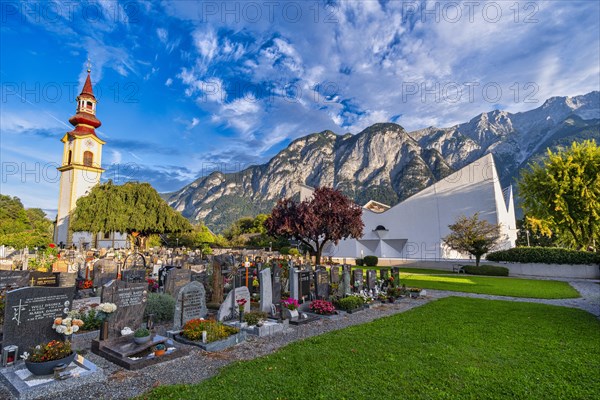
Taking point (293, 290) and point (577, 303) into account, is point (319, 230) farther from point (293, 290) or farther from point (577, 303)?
point (577, 303)

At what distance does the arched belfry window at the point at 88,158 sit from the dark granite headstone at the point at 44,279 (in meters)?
43.6

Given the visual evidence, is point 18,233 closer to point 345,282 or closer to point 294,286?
point 294,286

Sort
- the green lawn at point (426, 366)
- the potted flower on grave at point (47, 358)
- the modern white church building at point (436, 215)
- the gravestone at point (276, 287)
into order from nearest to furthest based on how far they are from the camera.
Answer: the green lawn at point (426, 366), the potted flower on grave at point (47, 358), the gravestone at point (276, 287), the modern white church building at point (436, 215)

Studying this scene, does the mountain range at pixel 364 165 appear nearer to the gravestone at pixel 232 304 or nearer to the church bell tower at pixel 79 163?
the church bell tower at pixel 79 163

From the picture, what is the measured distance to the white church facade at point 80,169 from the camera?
45.3 metres

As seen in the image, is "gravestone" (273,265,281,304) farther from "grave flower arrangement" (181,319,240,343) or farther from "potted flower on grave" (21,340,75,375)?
"potted flower on grave" (21,340,75,375)

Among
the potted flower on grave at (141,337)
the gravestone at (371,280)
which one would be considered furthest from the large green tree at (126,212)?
the potted flower on grave at (141,337)

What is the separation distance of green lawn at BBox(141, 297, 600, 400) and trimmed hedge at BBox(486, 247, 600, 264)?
1955 centimetres

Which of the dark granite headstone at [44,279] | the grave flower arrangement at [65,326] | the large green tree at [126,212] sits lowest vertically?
the grave flower arrangement at [65,326]

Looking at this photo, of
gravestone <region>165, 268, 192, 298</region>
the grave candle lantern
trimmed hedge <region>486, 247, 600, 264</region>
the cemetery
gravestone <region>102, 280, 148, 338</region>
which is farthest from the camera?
trimmed hedge <region>486, 247, 600, 264</region>

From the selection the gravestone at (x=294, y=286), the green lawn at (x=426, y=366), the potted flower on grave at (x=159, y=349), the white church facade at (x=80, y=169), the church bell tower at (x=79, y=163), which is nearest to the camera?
the green lawn at (x=426, y=366)

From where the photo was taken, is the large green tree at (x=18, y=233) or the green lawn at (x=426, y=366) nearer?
the green lawn at (x=426, y=366)

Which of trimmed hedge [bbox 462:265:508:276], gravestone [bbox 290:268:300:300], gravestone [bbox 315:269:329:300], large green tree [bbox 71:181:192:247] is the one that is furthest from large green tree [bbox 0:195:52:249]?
trimmed hedge [bbox 462:265:508:276]

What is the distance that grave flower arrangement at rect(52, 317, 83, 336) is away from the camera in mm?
5684
